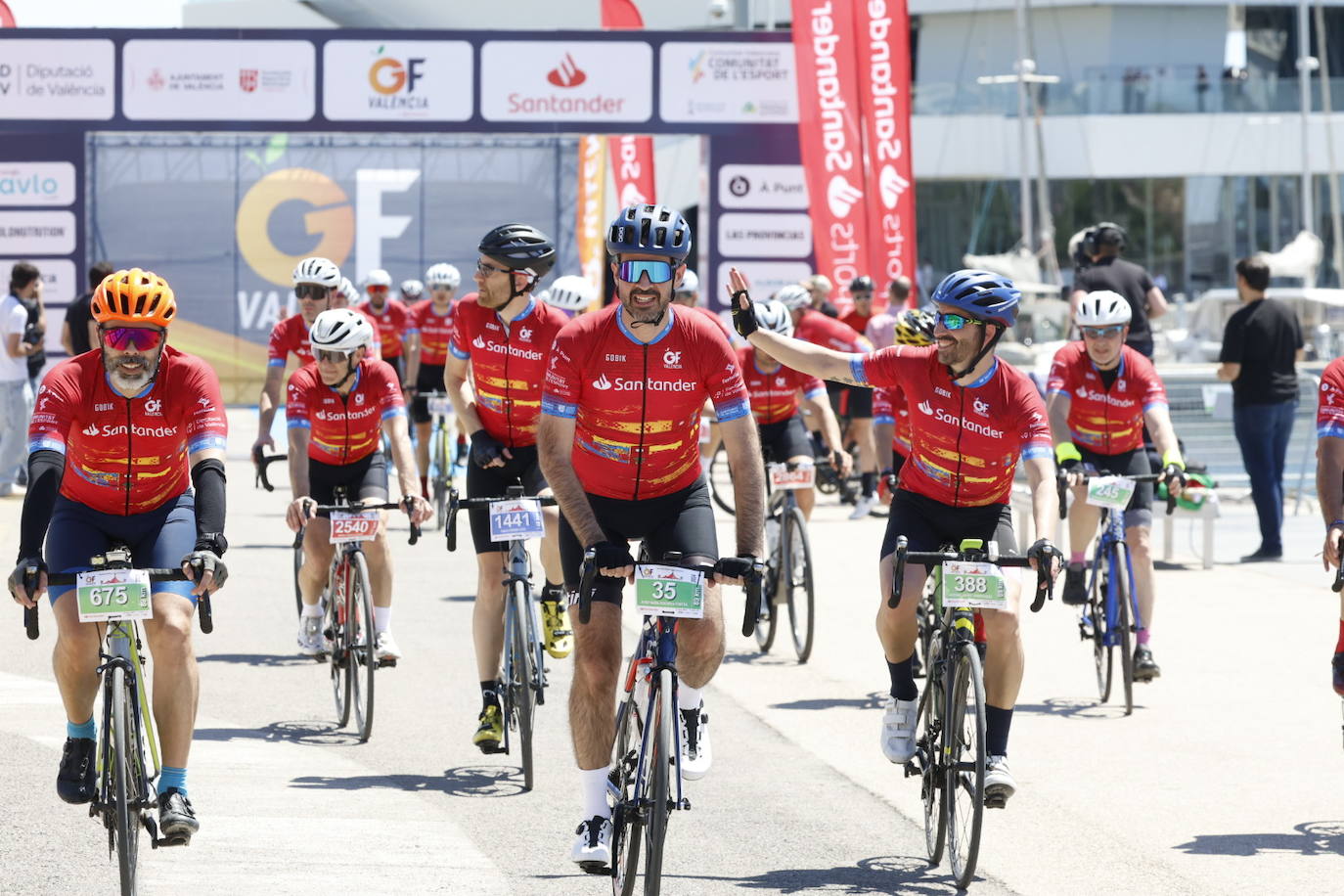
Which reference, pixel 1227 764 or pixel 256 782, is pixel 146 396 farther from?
pixel 1227 764

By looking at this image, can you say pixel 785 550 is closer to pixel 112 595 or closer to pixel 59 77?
pixel 112 595

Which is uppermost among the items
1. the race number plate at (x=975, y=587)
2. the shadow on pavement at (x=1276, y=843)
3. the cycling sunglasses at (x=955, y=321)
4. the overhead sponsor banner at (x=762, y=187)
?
the overhead sponsor banner at (x=762, y=187)

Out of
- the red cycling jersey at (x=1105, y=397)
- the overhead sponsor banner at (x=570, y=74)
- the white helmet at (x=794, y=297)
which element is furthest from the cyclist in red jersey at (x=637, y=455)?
the overhead sponsor banner at (x=570, y=74)

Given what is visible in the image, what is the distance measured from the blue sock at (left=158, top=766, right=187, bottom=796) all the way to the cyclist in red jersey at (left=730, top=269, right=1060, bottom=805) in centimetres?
242

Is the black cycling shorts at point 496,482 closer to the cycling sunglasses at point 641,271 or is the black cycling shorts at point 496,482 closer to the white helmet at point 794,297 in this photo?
the cycling sunglasses at point 641,271

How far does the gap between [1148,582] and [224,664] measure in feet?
16.1

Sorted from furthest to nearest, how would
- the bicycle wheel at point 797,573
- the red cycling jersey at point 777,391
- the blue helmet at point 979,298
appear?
1. the red cycling jersey at point 777,391
2. the bicycle wheel at point 797,573
3. the blue helmet at point 979,298

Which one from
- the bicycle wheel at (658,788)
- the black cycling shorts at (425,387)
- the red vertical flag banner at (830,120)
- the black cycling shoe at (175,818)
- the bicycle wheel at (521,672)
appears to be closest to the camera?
the bicycle wheel at (658,788)

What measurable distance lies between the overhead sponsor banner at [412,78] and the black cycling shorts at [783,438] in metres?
12.5

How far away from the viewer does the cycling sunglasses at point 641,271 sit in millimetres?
6332

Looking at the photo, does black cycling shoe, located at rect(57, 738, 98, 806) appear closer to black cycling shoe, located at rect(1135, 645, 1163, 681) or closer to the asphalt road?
the asphalt road

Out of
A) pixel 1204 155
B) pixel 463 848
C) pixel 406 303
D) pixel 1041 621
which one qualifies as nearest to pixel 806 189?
pixel 406 303

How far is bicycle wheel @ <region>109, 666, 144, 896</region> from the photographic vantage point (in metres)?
5.95

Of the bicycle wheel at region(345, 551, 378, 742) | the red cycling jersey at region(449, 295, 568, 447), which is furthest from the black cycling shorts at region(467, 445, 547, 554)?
the bicycle wheel at region(345, 551, 378, 742)
